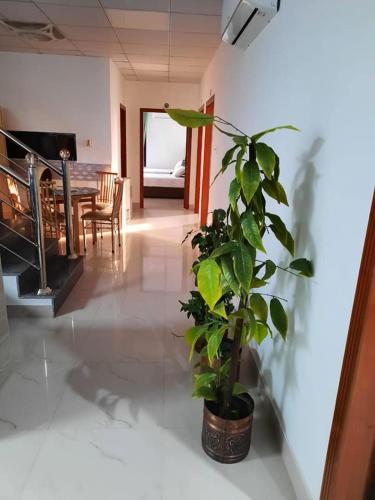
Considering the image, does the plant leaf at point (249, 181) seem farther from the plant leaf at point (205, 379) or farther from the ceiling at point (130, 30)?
the ceiling at point (130, 30)

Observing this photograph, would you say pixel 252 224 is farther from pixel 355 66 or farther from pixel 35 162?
pixel 35 162

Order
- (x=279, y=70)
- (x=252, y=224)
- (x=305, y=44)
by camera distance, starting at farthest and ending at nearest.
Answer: (x=279, y=70) < (x=305, y=44) < (x=252, y=224)

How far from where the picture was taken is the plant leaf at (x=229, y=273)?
122cm

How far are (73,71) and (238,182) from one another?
17.3ft

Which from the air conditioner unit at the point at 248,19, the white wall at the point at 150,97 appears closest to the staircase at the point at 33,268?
the air conditioner unit at the point at 248,19

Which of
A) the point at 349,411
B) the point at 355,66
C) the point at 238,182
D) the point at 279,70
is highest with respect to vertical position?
the point at 279,70

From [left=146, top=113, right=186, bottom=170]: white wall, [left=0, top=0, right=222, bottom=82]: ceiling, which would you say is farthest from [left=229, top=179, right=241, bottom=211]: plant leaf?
[left=146, top=113, right=186, bottom=170]: white wall

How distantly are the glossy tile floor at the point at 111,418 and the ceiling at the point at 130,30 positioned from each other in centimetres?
284

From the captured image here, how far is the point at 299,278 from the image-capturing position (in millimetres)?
1475

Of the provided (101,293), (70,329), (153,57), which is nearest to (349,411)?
(70,329)

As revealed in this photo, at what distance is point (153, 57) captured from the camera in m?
5.21

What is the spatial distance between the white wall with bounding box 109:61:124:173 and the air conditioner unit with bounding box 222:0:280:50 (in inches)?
133

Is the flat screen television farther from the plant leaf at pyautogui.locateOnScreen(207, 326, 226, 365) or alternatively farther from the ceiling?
the plant leaf at pyautogui.locateOnScreen(207, 326, 226, 365)

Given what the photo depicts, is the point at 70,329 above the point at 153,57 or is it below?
below
